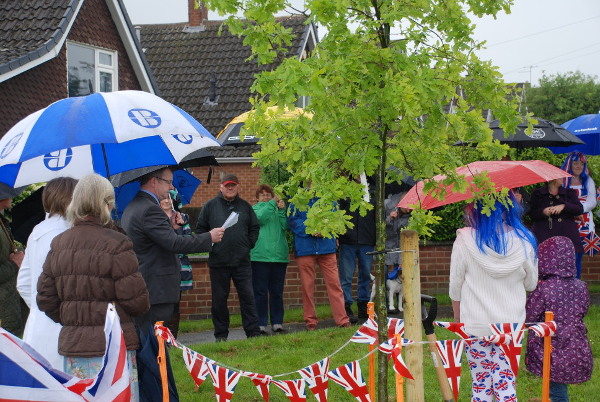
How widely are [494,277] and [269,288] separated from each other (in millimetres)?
5690

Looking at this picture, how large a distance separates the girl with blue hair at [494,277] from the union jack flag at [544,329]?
111 millimetres

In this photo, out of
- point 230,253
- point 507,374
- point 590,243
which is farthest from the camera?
point 590,243

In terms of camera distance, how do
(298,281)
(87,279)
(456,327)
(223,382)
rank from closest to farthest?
(87,279) → (456,327) → (223,382) → (298,281)

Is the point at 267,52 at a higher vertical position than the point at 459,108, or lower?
higher

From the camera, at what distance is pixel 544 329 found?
5844 millimetres

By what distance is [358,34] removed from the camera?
4.91 meters

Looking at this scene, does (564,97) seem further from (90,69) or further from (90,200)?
(90,200)

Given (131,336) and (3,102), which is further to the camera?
(3,102)

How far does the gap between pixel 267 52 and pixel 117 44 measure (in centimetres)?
1785

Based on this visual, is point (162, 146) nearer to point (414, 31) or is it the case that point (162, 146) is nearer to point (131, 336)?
point (131, 336)

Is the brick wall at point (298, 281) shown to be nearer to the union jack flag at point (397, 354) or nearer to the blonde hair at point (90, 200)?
the blonde hair at point (90, 200)

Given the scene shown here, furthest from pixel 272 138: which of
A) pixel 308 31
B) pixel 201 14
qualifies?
pixel 201 14

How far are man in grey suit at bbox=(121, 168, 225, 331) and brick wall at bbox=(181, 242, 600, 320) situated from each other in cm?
571

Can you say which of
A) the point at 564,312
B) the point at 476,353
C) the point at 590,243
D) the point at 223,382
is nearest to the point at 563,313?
the point at 564,312
